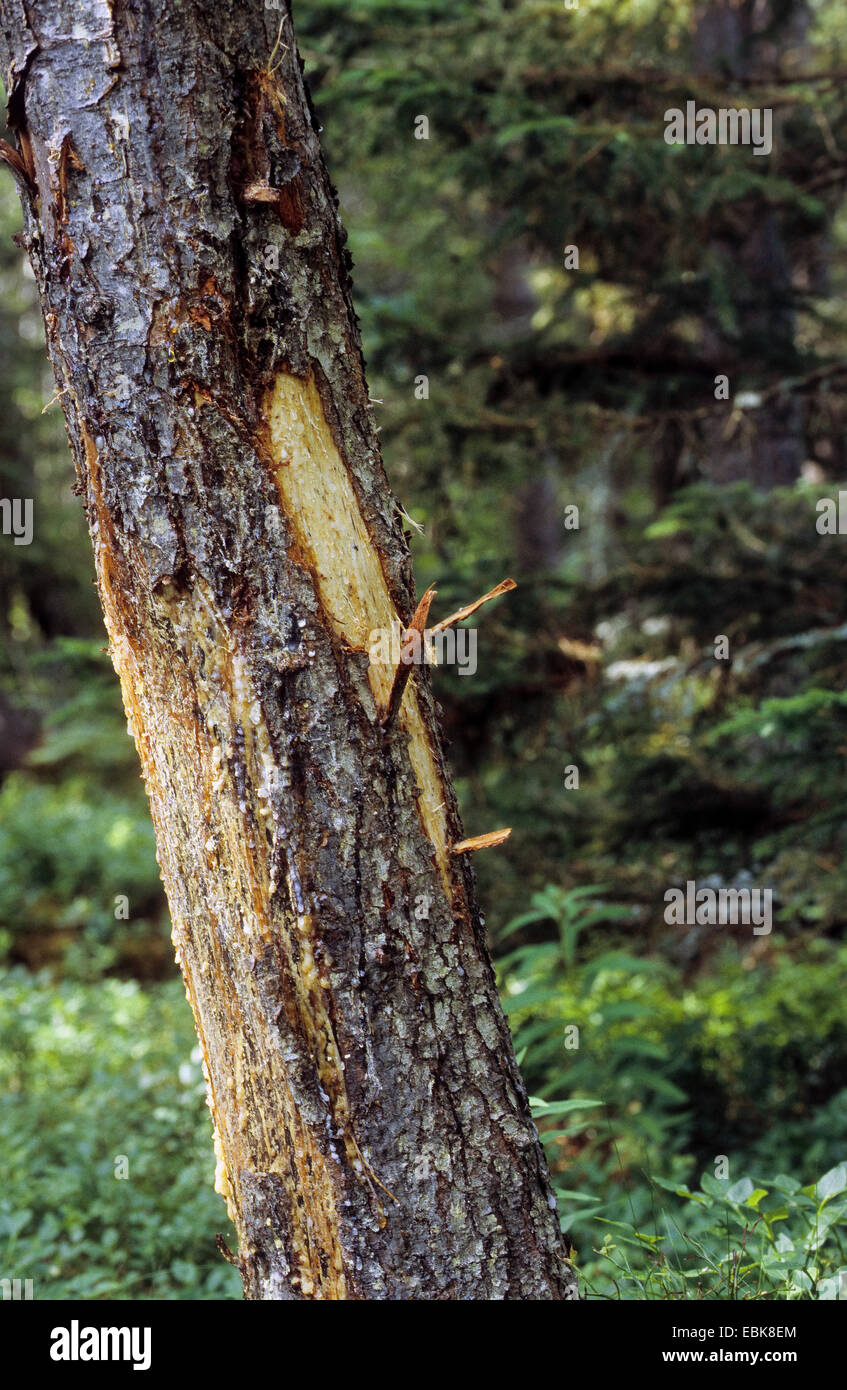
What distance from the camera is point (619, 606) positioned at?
5203 millimetres

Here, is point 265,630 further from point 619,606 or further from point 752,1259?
point 619,606

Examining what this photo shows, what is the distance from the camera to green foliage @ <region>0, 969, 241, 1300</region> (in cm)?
320

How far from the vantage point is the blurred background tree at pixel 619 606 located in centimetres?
416

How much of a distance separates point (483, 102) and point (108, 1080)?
4.94m

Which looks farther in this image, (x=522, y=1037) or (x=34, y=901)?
(x=34, y=901)

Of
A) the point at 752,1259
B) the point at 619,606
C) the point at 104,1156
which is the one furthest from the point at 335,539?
the point at 619,606

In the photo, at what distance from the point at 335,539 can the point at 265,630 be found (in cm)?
24

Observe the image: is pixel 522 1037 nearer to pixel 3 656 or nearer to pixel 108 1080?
pixel 108 1080

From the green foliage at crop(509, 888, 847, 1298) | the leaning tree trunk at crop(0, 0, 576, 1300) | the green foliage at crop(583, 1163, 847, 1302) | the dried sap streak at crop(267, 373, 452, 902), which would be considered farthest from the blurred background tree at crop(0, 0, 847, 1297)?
the dried sap streak at crop(267, 373, 452, 902)

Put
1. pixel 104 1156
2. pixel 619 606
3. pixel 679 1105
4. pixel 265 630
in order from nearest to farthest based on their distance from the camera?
pixel 265 630, pixel 104 1156, pixel 679 1105, pixel 619 606

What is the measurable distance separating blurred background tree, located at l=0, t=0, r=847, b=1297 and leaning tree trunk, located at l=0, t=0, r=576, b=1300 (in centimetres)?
163

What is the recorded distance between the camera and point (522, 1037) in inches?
135

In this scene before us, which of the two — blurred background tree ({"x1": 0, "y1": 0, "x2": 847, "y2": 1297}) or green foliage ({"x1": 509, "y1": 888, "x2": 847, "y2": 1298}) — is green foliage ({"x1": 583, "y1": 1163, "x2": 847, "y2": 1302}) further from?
blurred background tree ({"x1": 0, "y1": 0, "x2": 847, "y2": 1297})

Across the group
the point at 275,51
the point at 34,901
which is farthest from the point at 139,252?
the point at 34,901
